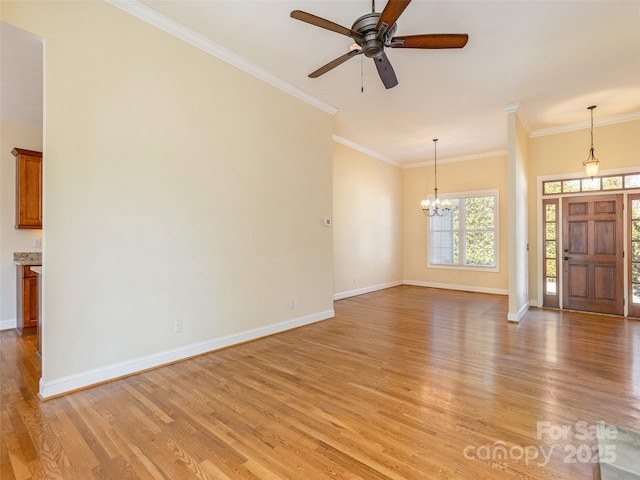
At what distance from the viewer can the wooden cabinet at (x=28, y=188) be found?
449 cm

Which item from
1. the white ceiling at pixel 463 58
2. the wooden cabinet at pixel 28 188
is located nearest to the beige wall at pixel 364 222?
the white ceiling at pixel 463 58

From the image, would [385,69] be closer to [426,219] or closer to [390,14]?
[390,14]

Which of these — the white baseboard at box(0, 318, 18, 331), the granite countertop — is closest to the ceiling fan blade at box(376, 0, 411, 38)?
the granite countertop

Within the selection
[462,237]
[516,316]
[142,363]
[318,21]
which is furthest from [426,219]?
[142,363]

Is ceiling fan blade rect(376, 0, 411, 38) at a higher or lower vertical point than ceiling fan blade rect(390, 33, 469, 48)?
lower

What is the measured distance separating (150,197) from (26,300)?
114 inches

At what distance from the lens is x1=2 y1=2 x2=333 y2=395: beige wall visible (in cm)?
253

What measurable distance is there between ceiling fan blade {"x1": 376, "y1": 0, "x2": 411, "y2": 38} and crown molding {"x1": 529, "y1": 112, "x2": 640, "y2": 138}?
5133 mm

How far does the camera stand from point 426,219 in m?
8.35

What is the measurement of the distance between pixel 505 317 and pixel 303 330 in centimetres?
334

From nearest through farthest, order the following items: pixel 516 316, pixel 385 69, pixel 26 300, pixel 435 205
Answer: pixel 385 69, pixel 26 300, pixel 516 316, pixel 435 205

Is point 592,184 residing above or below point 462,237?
above

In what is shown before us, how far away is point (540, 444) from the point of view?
1923mm

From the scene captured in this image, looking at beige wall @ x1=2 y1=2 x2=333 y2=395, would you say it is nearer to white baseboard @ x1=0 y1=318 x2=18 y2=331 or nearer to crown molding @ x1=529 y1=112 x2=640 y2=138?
white baseboard @ x1=0 y1=318 x2=18 y2=331
